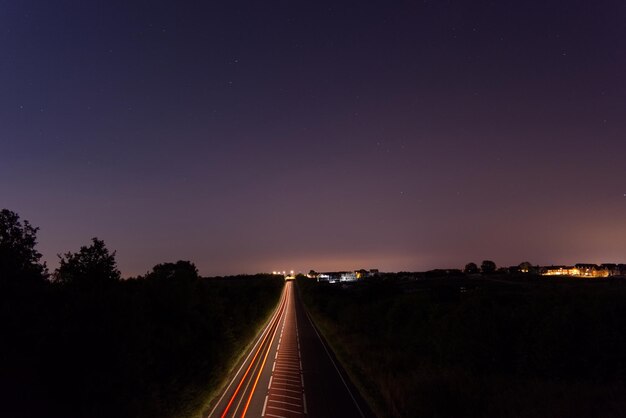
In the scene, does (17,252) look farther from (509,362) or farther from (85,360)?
(509,362)

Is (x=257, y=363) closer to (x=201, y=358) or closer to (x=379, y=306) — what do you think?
(x=201, y=358)

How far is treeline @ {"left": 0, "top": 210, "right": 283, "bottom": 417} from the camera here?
14.6m

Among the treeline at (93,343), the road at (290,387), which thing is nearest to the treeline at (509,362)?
the road at (290,387)

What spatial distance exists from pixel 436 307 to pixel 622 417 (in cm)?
3019

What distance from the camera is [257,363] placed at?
38.2 m

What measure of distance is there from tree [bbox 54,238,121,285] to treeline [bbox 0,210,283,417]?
1.6 inches

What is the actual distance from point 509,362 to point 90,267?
26.4 m

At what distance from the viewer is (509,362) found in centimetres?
3109

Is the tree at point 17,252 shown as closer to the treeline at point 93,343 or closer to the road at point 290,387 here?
the treeline at point 93,343

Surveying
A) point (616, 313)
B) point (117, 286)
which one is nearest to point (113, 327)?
point (117, 286)

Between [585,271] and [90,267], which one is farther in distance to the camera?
[585,271]

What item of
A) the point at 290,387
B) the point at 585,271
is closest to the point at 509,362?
the point at 290,387

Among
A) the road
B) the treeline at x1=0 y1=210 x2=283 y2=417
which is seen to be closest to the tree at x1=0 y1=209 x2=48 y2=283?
the treeline at x1=0 y1=210 x2=283 y2=417

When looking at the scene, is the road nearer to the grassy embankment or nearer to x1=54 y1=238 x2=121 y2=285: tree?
the grassy embankment
